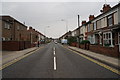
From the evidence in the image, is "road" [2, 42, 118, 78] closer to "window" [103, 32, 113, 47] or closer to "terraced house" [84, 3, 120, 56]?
"terraced house" [84, 3, 120, 56]

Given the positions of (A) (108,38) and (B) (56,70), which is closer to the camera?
(B) (56,70)

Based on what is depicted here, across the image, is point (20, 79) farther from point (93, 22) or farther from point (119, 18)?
point (93, 22)

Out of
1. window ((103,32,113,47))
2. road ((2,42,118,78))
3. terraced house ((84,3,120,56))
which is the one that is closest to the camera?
road ((2,42,118,78))

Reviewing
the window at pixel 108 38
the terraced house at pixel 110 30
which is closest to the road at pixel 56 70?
the terraced house at pixel 110 30

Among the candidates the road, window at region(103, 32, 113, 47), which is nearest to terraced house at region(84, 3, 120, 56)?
window at region(103, 32, 113, 47)

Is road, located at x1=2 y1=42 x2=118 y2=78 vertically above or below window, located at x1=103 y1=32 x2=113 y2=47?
below

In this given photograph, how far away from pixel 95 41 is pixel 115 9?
34.2ft

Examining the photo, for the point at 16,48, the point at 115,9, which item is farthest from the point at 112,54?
the point at 16,48

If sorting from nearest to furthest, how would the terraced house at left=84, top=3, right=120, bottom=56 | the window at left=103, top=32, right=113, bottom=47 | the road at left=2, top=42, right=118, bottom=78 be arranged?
the road at left=2, top=42, right=118, bottom=78 → the terraced house at left=84, top=3, right=120, bottom=56 → the window at left=103, top=32, right=113, bottom=47

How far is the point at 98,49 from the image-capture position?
1744 centimetres

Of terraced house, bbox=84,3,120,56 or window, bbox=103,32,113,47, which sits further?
window, bbox=103,32,113,47

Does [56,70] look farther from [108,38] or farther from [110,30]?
[108,38]

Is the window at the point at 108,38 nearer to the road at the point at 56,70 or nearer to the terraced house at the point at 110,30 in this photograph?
the terraced house at the point at 110,30

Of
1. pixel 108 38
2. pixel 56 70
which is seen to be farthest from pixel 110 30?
pixel 56 70
